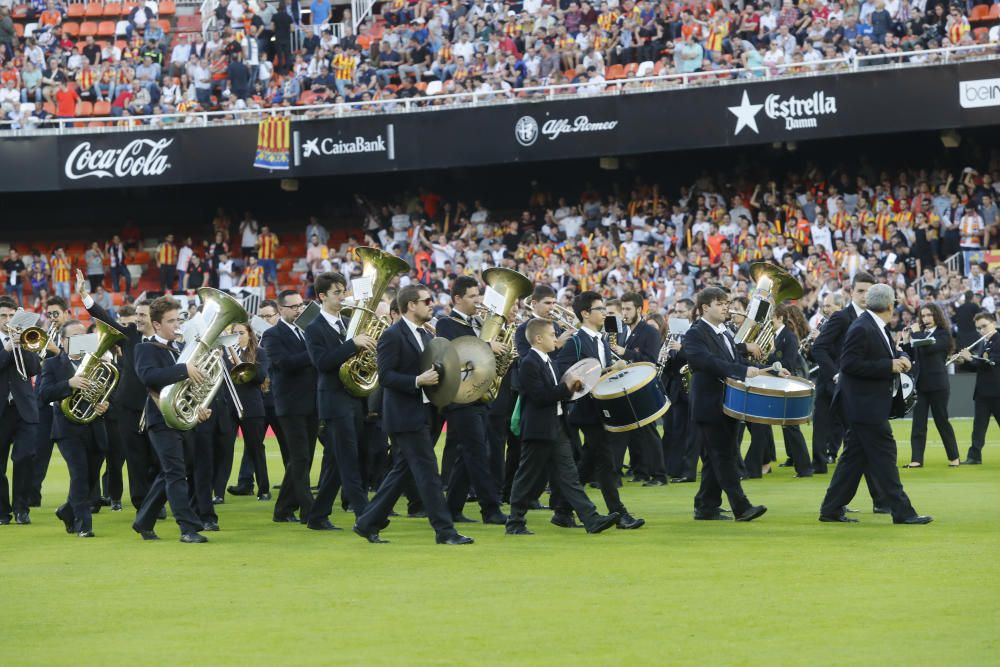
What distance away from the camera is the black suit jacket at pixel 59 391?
12.6 metres

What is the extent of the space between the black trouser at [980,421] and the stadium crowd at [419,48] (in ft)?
35.6

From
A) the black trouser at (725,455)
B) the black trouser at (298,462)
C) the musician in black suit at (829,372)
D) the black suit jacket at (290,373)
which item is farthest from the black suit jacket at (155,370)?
the musician in black suit at (829,372)

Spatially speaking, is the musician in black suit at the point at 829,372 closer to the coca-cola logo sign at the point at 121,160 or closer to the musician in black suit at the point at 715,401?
the musician in black suit at the point at 715,401

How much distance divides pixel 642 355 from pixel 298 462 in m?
4.18

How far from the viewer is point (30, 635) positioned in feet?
25.8

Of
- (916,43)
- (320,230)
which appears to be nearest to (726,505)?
(916,43)

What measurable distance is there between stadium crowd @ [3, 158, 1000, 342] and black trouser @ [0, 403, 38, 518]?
11.4 m

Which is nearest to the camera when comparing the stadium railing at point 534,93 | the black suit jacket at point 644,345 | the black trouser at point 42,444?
the black trouser at point 42,444

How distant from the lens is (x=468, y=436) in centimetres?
1179

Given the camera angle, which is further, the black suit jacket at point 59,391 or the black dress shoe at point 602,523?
the black suit jacket at point 59,391

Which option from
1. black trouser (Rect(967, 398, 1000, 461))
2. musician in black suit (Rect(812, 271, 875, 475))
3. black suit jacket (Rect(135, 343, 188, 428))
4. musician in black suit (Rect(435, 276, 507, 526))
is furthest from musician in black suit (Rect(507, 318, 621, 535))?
black trouser (Rect(967, 398, 1000, 461))

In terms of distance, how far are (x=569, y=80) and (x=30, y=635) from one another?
24.3 meters

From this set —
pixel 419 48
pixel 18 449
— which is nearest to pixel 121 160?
pixel 419 48

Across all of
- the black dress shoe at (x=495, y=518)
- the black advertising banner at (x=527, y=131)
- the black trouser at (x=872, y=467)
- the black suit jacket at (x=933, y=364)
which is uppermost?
the black advertising banner at (x=527, y=131)
